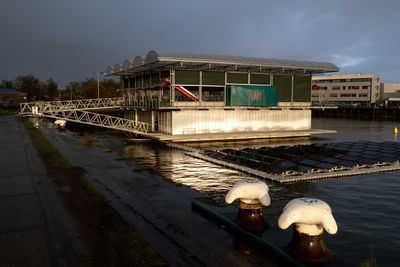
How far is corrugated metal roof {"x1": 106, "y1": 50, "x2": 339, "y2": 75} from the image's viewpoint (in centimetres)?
3841

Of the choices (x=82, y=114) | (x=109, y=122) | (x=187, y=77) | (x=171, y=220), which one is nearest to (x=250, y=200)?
(x=171, y=220)

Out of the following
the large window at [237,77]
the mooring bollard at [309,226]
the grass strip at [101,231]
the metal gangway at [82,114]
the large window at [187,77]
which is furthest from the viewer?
the large window at [237,77]

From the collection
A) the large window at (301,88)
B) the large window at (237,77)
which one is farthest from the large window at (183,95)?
the large window at (301,88)

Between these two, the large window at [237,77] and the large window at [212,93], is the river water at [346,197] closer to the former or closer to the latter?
the large window at [212,93]

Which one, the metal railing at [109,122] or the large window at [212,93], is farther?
the large window at [212,93]

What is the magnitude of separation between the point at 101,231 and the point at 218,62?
31.4m

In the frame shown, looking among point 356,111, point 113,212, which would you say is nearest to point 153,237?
point 113,212

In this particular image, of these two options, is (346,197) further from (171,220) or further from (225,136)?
(225,136)

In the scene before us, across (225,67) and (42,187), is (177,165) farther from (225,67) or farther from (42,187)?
(225,67)

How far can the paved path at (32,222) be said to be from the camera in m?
10.0

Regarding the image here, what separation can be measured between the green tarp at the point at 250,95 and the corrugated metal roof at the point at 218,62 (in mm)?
3202

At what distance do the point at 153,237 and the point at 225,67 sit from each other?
3617cm

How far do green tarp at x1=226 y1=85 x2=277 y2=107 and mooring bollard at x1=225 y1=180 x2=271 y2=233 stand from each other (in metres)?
33.1

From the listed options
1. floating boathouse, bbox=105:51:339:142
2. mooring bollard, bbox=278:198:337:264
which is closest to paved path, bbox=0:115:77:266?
mooring bollard, bbox=278:198:337:264
